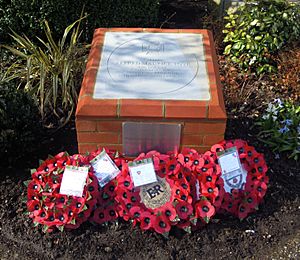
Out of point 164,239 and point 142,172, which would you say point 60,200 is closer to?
point 142,172

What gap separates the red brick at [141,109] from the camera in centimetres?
279

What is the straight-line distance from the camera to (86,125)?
9.38 feet

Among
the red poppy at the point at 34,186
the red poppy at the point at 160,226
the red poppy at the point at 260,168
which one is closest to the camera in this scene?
the red poppy at the point at 160,226

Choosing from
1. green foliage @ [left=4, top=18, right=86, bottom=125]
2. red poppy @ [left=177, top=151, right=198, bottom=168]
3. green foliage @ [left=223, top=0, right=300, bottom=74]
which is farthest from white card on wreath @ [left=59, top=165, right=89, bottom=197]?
green foliage @ [left=223, top=0, right=300, bottom=74]

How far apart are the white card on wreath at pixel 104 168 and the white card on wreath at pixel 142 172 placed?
121 mm

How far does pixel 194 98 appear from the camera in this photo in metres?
2.86

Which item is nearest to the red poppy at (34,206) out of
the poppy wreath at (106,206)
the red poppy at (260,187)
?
the poppy wreath at (106,206)

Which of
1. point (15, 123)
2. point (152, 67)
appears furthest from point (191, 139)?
point (15, 123)

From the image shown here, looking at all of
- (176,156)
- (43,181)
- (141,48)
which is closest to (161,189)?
(176,156)

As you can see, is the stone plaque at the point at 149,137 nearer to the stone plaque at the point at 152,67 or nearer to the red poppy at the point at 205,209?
the stone plaque at the point at 152,67

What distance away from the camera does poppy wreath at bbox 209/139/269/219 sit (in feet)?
9.45

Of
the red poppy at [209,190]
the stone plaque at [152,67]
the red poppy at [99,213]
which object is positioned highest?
the stone plaque at [152,67]

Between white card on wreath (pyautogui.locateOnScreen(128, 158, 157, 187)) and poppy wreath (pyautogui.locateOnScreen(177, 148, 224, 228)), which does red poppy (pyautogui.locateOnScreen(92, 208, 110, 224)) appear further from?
poppy wreath (pyautogui.locateOnScreen(177, 148, 224, 228))

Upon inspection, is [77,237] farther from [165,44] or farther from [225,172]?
[165,44]
